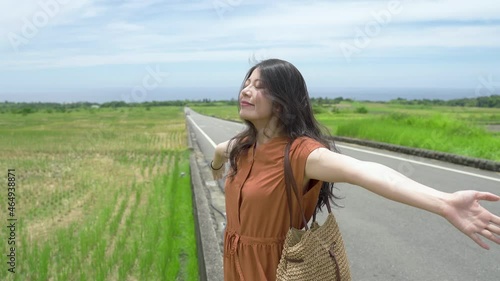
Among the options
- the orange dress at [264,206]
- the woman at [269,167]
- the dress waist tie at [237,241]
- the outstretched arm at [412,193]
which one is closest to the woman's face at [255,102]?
the woman at [269,167]

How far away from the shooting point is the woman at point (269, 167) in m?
1.95

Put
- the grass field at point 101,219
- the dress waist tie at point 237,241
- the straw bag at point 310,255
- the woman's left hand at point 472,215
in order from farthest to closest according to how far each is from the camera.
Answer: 1. the grass field at point 101,219
2. the dress waist tie at point 237,241
3. the straw bag at point 310,255
4. the woman's left hand at point 472,215

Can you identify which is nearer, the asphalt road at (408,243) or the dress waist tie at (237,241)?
the dress waist tie at (237,241)

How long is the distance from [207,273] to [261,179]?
194 centimetres

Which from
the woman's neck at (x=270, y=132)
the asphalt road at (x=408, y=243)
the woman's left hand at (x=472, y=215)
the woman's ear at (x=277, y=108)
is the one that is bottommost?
the asphalt road at (x=408, y=243)

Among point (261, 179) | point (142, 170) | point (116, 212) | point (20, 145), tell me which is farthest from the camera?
point (20, 145)

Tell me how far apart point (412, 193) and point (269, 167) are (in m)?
0.57

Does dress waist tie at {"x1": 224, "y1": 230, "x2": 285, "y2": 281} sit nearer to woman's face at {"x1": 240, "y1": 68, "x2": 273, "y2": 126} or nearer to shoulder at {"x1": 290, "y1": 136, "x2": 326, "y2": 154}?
shoulder at {"x1": 290, "y1": 136, "x2": 326, "y2": 154}

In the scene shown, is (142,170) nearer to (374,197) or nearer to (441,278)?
(374,197)

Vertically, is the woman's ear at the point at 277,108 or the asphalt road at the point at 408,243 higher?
the woman's ear at the point at 277,108

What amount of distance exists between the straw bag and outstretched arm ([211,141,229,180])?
551 mm

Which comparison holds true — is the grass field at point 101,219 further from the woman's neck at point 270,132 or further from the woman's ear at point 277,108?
the woman's ear at point 277,108

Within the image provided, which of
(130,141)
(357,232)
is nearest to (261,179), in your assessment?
(357,232)

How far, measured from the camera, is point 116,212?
7555 mm
